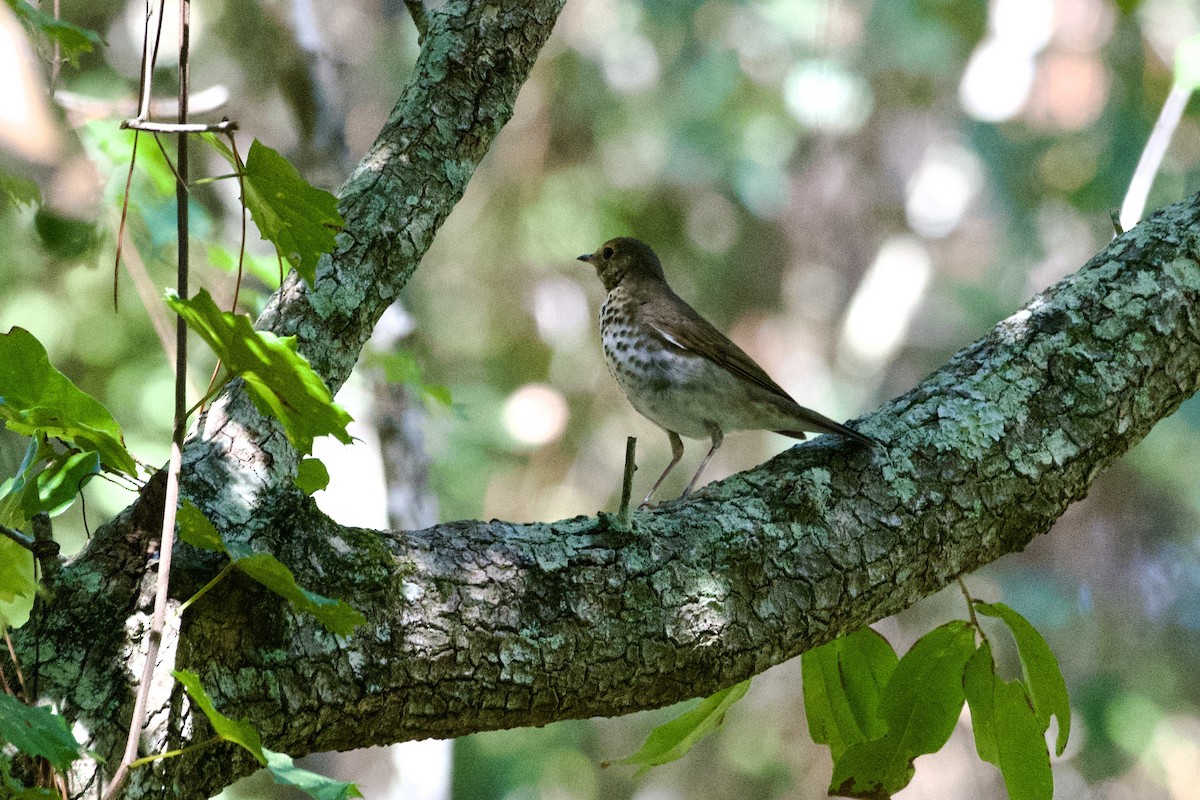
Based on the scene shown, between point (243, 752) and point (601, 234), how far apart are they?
282 inches

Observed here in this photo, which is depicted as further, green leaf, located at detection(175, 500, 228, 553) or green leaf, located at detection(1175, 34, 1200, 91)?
green leaf, located at detection(1175, 34, 1200, 91)

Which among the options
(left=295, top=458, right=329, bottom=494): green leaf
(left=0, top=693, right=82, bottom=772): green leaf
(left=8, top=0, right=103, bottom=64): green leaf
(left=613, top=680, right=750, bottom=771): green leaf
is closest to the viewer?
(left=0, top=693, right=82, bottom=772): green leaf

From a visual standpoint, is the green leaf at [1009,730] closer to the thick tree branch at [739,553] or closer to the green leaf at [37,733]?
the thick tree branch at [739,553]

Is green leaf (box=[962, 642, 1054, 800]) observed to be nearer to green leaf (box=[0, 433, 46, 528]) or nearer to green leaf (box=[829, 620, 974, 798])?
Result: green leaf (box=[829, 620, 974, 798])

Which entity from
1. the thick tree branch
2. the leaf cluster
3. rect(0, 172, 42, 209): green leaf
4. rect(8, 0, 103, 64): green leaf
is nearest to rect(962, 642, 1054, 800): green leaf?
the leaf cluster

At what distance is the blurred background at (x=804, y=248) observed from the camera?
8.21m

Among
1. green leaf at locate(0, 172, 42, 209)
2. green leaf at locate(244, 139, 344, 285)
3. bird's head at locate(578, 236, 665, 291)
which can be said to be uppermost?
bird's head at locate(578, 236, 665, 291)

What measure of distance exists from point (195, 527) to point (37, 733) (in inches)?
13.3

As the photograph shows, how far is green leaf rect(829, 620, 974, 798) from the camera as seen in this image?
2059 millimetres

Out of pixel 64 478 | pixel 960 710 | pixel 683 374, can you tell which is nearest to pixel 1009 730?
pixel 960 710

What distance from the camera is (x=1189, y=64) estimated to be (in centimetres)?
306

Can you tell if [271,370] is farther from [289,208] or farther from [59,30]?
[59,30]

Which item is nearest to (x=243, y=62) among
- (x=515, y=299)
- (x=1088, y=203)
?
(x=515, y=299)

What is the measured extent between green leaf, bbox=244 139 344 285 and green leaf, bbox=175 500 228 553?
0.31 metres
